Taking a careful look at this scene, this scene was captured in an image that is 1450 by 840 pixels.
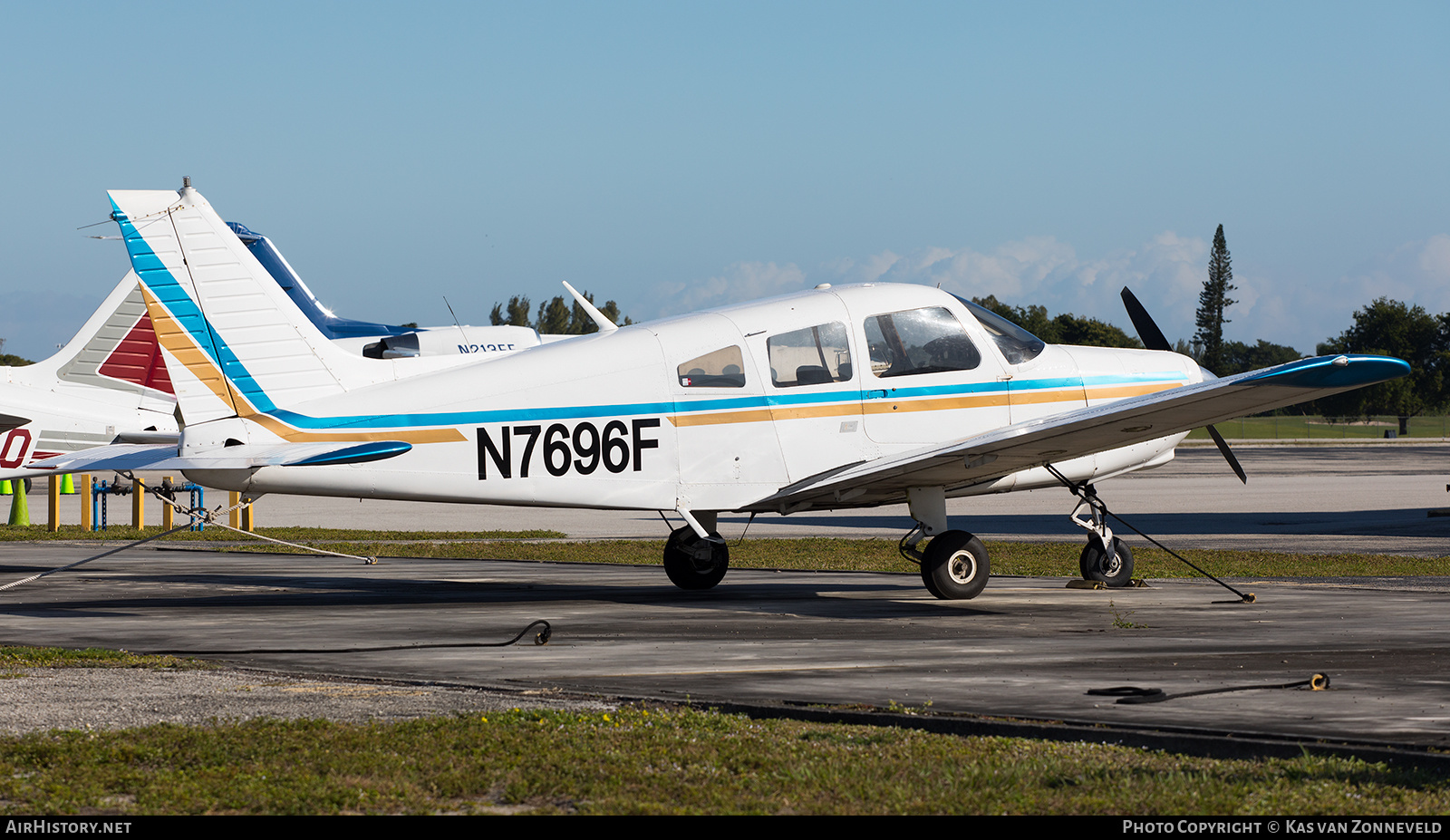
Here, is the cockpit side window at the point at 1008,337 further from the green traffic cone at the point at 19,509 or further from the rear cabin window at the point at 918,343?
the green traffic cone at the point at 19,509

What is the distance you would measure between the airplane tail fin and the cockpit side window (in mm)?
6705

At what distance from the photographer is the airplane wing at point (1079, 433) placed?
11602 millimetres

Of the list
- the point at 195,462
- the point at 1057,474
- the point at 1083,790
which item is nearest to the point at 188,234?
the point at 195,462

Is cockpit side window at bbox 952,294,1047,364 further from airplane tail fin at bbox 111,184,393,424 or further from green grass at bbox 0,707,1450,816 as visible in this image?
green grass at bbox 0,707,1450,816

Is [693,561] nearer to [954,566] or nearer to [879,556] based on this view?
[954,566]

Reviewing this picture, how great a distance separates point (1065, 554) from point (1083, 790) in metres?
15.6

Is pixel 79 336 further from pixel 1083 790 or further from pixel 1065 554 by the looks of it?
pixel 1083 790

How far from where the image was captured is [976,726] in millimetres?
6871

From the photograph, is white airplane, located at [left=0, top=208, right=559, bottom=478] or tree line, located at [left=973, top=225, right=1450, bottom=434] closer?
white airplane, located at [left=0, top=208, right=559, bottom=478]

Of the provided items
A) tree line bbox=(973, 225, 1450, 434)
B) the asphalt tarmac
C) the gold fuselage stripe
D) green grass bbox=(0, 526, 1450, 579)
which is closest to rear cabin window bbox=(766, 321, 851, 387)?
the gold fuselage stripe

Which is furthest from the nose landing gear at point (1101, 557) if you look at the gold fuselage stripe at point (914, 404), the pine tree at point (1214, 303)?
the pine tree at point (1214, 303)

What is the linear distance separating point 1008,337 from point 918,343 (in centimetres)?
117

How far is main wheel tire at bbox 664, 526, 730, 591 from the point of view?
15656mm

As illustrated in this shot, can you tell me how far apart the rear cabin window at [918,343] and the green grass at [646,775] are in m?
7.40
